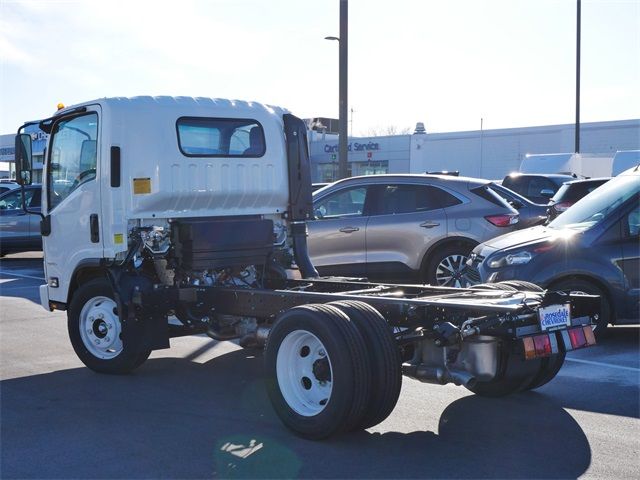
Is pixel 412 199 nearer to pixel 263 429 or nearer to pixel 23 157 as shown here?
pixel 23 157

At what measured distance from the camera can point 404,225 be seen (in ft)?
36.7

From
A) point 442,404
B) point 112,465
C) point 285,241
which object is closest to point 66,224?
point 285,241

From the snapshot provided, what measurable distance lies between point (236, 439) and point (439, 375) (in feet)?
4.78

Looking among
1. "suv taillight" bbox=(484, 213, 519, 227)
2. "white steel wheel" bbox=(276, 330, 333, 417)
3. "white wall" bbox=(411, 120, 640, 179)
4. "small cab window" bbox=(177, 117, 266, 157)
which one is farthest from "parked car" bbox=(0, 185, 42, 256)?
"white wall" bbox=(411, 120, 640, 179)

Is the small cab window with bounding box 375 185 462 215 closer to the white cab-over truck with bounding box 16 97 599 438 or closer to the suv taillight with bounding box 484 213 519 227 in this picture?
the suv taillight with bounding box 484 213 519 227

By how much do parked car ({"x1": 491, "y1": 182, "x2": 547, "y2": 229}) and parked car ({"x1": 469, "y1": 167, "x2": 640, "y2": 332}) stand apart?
10.3 ft

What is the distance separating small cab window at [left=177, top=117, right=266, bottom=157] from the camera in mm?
7352

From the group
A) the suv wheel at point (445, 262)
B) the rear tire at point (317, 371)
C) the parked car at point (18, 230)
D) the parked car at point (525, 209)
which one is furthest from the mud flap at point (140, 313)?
the parked car at point (18, 230)

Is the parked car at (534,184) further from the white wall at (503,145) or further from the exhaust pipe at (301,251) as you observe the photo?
the white wall at (503,145)

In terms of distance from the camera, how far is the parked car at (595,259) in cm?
823

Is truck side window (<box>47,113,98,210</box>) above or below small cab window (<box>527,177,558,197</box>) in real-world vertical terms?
above

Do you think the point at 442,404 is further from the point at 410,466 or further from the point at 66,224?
the point at 66,224

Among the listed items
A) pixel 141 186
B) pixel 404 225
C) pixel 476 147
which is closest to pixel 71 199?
pixel 141 186

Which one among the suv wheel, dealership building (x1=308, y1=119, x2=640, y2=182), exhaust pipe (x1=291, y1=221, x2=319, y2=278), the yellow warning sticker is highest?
dealership building (x1=308, y1=119, x2=640, y2=182)
